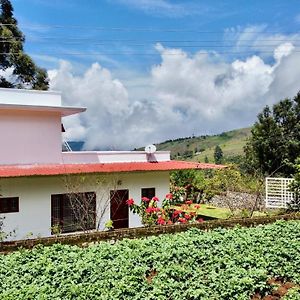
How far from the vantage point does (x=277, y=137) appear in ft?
92.9

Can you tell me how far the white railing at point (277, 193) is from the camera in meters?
22.2

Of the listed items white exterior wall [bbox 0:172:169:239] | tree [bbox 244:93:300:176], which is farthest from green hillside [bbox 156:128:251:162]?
white exterior wall [bbox 0:172:169:239]

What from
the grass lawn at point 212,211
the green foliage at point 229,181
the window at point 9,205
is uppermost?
the green foliage at point 229,181

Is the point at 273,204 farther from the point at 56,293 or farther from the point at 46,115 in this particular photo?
the point at 56,293

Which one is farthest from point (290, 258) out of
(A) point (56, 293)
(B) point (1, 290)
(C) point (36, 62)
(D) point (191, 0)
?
(C) point (36, 62)

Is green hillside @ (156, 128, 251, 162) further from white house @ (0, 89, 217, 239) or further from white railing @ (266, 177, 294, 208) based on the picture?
white house @ (0, 89, 217, 239)

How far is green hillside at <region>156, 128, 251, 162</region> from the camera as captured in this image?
7900 centimetres

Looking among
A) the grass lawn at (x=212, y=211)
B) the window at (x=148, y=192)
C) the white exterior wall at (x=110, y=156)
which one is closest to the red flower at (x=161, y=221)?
the window at (x=148, y=192)

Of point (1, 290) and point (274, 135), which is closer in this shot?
point (1, 290)

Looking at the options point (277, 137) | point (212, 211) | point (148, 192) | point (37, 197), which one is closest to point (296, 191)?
point (212, 211)

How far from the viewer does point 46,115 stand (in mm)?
15703

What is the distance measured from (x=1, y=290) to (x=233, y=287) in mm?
3439

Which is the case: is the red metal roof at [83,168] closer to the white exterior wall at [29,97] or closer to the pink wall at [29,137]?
the pink wall at [29,137]

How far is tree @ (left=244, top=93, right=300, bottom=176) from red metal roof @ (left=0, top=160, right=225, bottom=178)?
475 inches
